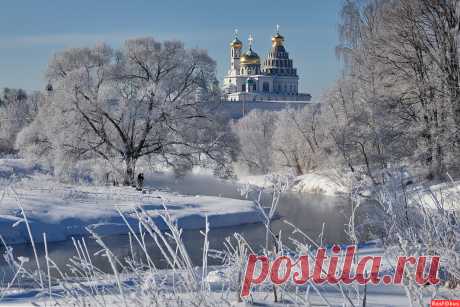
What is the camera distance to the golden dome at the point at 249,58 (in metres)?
102

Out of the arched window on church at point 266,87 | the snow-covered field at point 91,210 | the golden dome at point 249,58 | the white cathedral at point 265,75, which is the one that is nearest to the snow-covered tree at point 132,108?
the snow-covered field at point 91,210

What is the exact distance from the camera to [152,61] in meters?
19.2

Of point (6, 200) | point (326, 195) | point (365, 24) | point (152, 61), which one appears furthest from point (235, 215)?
point (365, 24)

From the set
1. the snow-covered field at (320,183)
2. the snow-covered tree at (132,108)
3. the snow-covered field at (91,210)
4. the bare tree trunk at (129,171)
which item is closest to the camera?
the snow-covered field at (91,210)

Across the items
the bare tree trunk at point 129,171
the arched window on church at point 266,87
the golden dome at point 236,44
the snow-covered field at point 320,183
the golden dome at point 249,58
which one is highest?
the golden dome at point 236,44

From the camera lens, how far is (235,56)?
105250 mm

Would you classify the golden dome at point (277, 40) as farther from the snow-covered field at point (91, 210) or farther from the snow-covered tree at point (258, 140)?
the snow-covered field at point (91, 210)

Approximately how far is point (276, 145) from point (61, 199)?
19712 millimetres

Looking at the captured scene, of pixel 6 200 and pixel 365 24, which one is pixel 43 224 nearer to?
pixel 6 200

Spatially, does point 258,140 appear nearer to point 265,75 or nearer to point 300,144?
point 300,144

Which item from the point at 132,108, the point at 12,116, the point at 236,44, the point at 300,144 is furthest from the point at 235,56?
the point at 132,108

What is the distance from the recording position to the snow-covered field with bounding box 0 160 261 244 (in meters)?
11.9

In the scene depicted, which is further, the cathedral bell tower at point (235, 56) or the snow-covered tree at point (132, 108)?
the cathedral bell tower at point (235, 56)

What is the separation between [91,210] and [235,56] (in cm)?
9371
